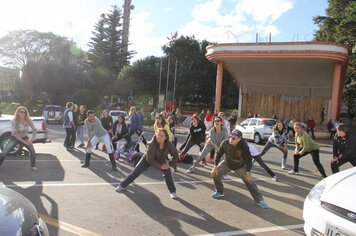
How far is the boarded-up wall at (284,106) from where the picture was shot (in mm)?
32844

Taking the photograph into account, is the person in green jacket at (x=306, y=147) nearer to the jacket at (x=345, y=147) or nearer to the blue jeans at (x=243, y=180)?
the jacket at (x=345, y=147)

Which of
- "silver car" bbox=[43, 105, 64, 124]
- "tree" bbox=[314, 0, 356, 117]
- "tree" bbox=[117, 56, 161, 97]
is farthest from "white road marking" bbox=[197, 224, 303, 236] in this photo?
"tree" bbox=[117, 56, 161, 97]

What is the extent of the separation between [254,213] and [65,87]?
46.7 metres

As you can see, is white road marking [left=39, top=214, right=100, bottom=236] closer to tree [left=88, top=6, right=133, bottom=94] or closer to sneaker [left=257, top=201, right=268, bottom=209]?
sneaker [left=257, top=201, right=268, bottom=209]

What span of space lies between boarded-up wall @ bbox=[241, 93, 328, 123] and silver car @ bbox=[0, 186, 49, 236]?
3133cm

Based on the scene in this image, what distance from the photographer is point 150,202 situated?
6855 mm

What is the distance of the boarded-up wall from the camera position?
32.8 meters

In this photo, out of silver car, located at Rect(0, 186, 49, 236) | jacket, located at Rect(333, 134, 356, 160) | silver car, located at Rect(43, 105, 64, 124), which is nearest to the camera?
silver car, located at Rect(0, 186, 49, 236)

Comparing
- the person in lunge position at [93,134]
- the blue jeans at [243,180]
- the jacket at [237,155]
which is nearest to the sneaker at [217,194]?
the blue jeans at [243,180]

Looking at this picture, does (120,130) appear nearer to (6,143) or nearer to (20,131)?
(6,143)

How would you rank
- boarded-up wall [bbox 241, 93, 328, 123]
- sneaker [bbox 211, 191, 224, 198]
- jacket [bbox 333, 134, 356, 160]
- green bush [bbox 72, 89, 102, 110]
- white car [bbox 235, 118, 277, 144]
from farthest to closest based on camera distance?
green bush [bbox 72, 89, 102, 110], boarded-up wall [bbox 241, 93, 328, 123], white car [bbox 235, 118, 277, 144], jacket [bbox 333, 134, 356, 160], sneaker [bbox 211, 191, 224, 198]

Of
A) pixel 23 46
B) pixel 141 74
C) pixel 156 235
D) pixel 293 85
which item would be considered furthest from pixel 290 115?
pixel 23 46

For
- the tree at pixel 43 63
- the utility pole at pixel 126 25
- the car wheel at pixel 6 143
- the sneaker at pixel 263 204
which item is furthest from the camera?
the utility pole at pixel 126 25

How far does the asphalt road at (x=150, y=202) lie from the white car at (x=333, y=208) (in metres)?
1.27
